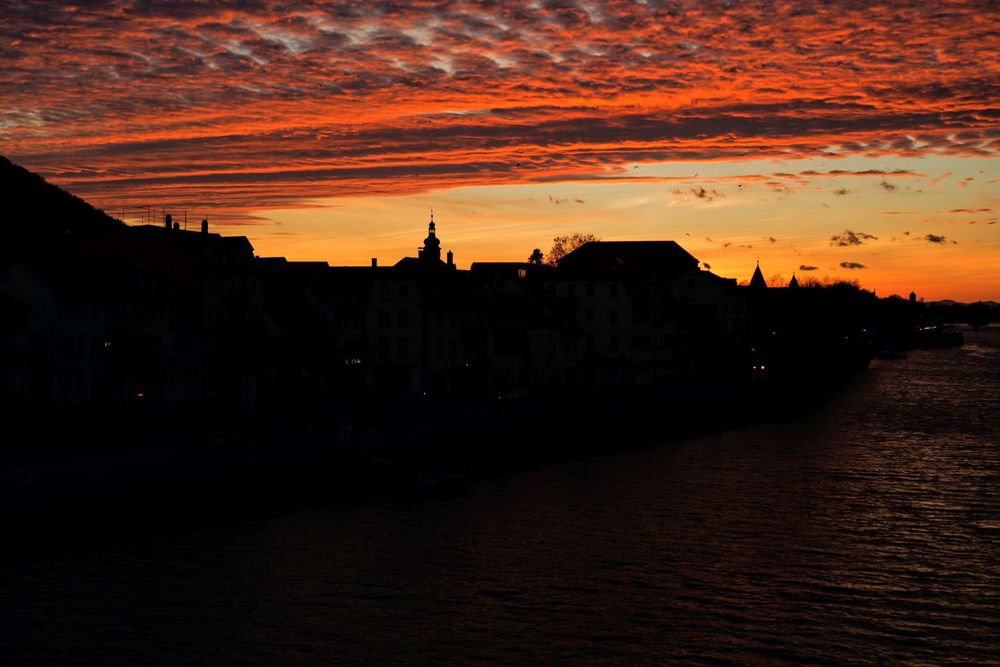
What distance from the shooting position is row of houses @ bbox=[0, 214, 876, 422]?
7625 cm

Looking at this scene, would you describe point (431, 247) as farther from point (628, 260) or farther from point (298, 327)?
point (628, 260)

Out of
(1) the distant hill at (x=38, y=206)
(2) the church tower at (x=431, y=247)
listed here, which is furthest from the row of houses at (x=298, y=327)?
(1) the distant hill at (x=38, y=206)

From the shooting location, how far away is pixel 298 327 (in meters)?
96.1

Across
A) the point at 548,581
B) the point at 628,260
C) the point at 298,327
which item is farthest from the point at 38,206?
the point at 548,581

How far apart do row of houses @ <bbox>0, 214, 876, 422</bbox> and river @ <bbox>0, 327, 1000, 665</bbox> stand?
26.5 meters

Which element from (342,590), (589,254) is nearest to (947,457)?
(342,590)

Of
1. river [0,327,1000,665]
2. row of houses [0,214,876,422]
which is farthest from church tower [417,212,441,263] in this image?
river [0,327,1000,665]

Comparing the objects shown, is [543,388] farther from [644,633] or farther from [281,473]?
[644,633]

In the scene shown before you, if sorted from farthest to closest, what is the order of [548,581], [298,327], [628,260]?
[628,260], [298,327], [548,581]

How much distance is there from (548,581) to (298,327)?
5599 centimetres

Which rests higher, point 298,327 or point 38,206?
→ point 38,206

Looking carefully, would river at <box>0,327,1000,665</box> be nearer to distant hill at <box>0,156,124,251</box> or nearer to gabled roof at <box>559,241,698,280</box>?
gabled roof at <box>559,241,698,280</box>

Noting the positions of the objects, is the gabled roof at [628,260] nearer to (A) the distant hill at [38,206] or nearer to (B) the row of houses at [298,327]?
(B) the row of houses at [298,327]

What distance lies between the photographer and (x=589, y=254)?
149 metres
